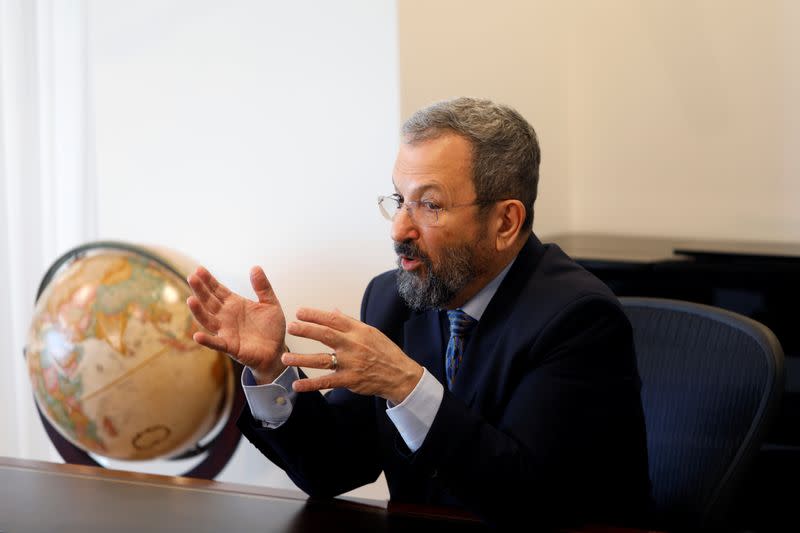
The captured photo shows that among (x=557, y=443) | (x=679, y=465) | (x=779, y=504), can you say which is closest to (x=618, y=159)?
(x=779, y=504)

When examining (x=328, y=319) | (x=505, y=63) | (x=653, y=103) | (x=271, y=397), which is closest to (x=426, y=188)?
(x=328, y=319)

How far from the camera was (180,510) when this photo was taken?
5.58ft

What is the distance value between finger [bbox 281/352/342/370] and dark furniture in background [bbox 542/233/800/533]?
1.54 meters

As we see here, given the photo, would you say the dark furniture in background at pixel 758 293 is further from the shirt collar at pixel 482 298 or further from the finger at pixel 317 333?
the finger at pixel 317 333

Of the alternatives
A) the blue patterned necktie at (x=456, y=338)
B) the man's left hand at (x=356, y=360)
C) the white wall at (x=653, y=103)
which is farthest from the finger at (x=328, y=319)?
the white wall at (x=653, y=103)

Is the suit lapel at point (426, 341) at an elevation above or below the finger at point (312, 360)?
below

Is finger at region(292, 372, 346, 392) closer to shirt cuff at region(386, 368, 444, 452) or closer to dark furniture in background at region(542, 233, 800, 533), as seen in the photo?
shirt cuff at region(386, 368, 444, 452)

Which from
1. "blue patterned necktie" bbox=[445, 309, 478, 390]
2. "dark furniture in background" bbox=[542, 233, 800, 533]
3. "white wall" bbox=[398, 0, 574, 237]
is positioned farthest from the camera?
"white wall" bbox=[398, 0, 574, 237]

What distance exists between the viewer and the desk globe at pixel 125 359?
2988mm

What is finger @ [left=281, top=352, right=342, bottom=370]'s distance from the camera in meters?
1.61

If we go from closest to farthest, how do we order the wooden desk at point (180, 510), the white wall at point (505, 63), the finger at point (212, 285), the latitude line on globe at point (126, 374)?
the wooden desk at point (180, 510) < the finger at point (212, 285) < the latitude line on globe at point (126, 374) < the white wall at point (505, 63)

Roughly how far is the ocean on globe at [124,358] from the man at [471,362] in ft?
3.54

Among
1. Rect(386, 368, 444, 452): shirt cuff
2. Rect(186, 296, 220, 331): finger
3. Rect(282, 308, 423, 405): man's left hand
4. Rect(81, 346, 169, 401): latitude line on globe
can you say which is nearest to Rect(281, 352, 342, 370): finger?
Rect(282, 308, 423, 405): man's left hand

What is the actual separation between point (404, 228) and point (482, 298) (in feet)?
0.73
